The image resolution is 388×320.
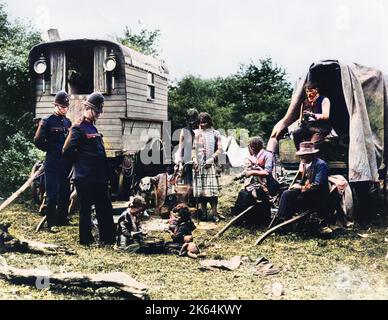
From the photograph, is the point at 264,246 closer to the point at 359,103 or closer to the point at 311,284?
the point at 311,284

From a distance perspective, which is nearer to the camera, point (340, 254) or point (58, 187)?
point (340, 254)

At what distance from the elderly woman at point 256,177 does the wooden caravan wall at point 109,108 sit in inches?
73.8

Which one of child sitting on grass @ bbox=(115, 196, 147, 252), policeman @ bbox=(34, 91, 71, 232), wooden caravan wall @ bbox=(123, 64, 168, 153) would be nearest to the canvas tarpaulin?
wooden caravan wall @ bbox=(123, 64, 168, 153)

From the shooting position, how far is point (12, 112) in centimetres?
561

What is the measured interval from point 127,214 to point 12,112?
2.39 metres

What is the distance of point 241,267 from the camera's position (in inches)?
161

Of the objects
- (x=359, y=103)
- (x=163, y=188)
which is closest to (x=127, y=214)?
(x=163, y=188)

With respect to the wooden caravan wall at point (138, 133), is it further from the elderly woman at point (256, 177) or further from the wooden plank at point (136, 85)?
the elderly woman at point (256, 177)

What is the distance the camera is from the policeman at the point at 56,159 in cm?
519

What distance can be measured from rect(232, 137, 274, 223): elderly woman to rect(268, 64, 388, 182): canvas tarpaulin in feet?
0.58

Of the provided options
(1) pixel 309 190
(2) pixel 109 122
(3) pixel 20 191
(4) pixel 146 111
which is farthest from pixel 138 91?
(1) pixel 309 190
